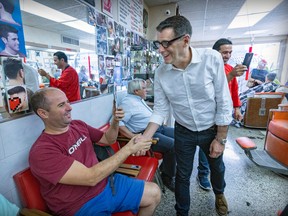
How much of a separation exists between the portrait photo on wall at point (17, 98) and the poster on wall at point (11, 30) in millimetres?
201

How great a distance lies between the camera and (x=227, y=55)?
5.71 ft

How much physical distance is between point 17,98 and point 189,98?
1129 millimetres

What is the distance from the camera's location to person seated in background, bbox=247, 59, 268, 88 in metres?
4.76

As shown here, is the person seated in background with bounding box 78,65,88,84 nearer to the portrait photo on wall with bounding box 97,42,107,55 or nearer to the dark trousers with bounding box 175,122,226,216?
the portrait photo on wall with bounding box 97,42,107,55

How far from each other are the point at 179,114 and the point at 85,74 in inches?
39.4

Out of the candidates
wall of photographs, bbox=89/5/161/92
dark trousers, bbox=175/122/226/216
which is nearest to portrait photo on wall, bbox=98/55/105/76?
wall of photographs, bbox=89/5/161/92

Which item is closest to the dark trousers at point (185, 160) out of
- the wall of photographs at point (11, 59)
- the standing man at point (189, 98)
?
the standing man at point (189, 98)

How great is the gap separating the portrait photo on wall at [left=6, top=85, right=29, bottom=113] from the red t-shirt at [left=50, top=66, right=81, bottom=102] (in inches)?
9.6

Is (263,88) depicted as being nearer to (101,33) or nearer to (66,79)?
(101,33)

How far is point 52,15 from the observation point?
128cm

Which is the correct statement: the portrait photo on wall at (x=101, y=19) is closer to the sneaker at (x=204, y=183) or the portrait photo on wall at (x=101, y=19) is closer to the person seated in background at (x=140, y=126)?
the person seated in background at (x=140, y=126)

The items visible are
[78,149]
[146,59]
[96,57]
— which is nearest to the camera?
[78,149]

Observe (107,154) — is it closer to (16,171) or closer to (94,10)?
(16,171)

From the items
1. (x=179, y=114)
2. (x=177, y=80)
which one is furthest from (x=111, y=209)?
(x=177, y=80)
